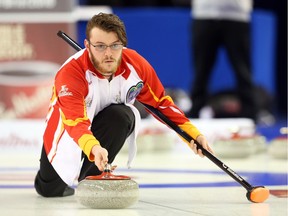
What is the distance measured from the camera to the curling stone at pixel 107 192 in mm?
4051

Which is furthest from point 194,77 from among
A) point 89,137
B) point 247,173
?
point 89,137

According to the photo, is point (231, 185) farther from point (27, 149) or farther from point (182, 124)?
point (27, 149)

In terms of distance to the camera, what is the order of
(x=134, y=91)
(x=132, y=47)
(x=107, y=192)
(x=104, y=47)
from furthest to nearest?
(x=132, y=47) < (x=134, y=91) < (x=104, y=47) < (x=107, y=192)

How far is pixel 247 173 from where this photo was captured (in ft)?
20.0

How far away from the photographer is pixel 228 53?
358 inches

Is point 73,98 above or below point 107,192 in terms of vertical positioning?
above

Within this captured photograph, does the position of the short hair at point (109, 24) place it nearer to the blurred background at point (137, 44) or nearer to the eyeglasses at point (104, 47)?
the eyeglasses at point (104, 47)

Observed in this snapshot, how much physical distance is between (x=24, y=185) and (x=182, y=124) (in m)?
1.35

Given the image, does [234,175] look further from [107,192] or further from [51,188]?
[51,188]

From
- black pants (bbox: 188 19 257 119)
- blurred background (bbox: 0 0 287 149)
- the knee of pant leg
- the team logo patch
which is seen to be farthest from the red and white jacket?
black pants (bbox: 188 19 257 119)

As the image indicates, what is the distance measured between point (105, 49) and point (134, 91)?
0.40 meters

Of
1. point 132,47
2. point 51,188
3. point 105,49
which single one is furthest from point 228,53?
point 105,49

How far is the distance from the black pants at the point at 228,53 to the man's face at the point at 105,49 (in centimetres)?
483

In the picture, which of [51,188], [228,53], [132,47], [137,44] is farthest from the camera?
[137,44]
